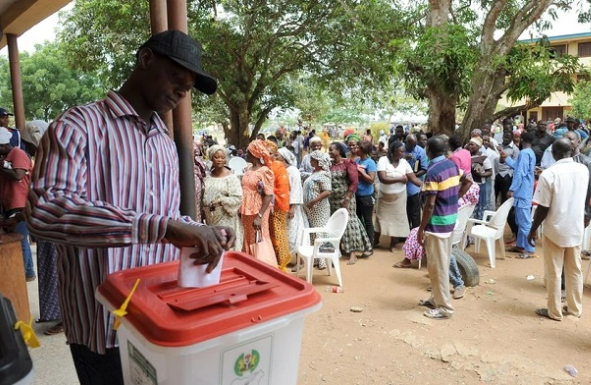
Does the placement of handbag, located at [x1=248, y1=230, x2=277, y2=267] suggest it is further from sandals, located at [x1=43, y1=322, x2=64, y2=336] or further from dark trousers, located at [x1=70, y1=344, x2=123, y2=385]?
dark trousers, located at [x1=70, y1=344, x2=123, y2=385]

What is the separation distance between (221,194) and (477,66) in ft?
19.3

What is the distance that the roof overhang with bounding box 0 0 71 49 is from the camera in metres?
6.01

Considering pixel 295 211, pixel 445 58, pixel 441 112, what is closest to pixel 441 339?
pixel 295 211

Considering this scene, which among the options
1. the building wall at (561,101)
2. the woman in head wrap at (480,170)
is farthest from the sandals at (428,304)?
the building wall at (561,101)

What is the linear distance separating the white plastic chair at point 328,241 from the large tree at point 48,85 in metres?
19.2

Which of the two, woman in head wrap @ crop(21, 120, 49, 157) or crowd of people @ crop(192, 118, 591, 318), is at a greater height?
woman in head wrap @ crop(21, 120, 49, 157)

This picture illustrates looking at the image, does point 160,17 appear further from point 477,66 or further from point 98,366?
point 477,66

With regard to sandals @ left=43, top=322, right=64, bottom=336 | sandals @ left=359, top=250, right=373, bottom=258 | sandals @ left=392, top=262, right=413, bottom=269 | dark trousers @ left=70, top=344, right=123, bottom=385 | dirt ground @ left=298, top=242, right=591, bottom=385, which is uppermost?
dark trousers @ left=70, top=344, right=123, bottom=385

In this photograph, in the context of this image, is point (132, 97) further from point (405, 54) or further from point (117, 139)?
point (405, 54)

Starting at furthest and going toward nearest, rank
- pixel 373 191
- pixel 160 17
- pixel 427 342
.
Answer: pixel 373 191, pixel 427 342, pixel 160 17

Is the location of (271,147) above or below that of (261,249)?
above

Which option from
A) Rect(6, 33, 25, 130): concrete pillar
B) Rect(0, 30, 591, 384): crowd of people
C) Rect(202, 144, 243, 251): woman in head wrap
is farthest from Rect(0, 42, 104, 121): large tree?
Rect(202, 144, 243, 251): woman in head wrap

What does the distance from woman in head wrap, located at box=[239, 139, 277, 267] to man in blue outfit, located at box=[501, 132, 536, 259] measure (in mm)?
3609

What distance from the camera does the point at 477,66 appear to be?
323 inches
